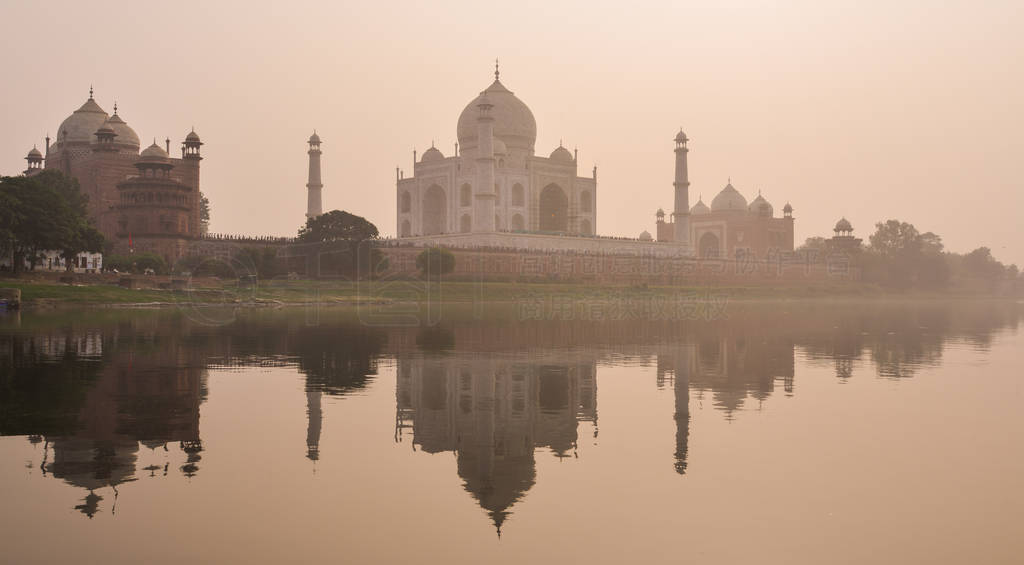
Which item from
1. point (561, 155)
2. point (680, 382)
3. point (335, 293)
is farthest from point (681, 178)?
point (680, 382)

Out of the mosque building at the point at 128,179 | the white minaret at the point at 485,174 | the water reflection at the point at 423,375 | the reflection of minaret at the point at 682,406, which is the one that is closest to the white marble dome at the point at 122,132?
the mosque building at the point at 128,179

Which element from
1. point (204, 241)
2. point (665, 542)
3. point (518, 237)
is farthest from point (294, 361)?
point (518, 237)

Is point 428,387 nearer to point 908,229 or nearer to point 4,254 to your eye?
point 4,254

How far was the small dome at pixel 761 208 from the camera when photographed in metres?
76.2

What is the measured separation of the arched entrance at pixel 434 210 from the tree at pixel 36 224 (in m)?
25.9

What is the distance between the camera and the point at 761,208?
76.2 meters

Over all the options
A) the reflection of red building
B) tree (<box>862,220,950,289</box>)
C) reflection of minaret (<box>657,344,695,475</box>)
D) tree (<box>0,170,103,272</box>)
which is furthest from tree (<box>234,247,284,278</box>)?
tree (<box>862,220,950,289</box>)

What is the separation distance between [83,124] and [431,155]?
21.0 meters

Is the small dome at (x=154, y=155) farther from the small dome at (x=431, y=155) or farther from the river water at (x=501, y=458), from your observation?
the river water at (x=501, y=458)

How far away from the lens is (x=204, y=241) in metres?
45.9

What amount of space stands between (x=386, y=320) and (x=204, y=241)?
71.5ft

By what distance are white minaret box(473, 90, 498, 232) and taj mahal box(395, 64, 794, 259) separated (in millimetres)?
58

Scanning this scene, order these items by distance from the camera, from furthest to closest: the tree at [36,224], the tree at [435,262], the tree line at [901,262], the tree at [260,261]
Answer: the tree line at [901,262] < the tree at [435,262] < the tree at [260,261] < the tree at [36,224]

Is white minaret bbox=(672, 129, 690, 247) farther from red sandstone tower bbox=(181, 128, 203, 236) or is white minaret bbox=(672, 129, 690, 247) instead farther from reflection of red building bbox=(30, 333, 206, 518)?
reflection of red building bbox=(30, 333, 206, 518)
